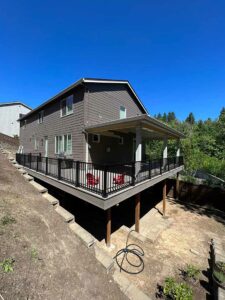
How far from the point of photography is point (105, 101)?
11.0 meters

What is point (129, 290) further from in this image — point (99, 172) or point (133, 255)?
point (99, 172)

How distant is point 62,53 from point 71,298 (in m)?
14.8

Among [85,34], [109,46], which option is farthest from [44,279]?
[109,46]

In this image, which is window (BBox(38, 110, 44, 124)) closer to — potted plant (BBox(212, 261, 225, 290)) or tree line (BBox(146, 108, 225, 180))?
tree line (BBox(146, 108, 225, 180))

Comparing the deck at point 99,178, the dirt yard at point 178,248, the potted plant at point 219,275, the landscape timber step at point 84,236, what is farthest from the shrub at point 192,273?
the landscape timber step at point 84,236

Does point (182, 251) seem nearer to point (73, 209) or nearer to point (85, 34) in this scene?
point (73, 209)

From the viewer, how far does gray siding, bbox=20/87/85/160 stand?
32.0ft

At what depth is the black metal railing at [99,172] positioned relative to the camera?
17.7 ft

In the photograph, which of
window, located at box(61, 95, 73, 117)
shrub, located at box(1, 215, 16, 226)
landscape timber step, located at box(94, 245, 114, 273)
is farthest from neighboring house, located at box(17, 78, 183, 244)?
shrub, located at box(1, 215, 16, 226)

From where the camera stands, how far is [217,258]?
5.25 m

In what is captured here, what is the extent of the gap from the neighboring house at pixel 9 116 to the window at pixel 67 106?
72.8ft

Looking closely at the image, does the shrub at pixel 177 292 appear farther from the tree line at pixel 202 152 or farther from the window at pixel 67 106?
the tree line at pixel 202 152

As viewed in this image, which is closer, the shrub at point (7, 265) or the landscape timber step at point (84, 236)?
the shrub at point (7, 265)

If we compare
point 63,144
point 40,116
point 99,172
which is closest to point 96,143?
point 63,144
